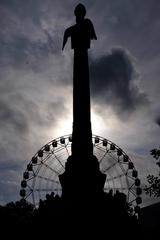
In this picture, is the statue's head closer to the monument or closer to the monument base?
the monument

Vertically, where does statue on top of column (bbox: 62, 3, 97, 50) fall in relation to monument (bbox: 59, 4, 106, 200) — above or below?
above

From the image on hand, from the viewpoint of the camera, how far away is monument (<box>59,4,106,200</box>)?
17.6 m

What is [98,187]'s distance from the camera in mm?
17719

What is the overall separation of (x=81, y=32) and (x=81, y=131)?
22.3 ft

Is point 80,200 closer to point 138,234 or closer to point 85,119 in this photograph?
point 138,234

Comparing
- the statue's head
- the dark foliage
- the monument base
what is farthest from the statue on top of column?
the dark foliage

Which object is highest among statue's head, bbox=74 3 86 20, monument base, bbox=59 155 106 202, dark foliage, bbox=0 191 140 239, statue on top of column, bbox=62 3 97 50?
statue's head, bbox=74 3 86 20

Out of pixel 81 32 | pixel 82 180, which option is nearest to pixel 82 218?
pixel 82 180

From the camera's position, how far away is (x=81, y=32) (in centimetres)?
2200

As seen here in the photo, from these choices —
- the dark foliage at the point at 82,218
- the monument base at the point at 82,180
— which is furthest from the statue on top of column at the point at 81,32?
the dark foliage at the point at 82,218

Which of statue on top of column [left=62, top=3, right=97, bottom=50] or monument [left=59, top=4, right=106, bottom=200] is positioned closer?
monument [left=59, top=4, right=106, bottom=200]

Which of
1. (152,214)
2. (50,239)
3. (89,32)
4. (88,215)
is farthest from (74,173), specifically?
(152,214)

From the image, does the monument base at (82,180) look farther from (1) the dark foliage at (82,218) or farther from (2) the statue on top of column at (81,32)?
(2) the statue on top of column at (81,32)

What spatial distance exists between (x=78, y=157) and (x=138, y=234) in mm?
5016
